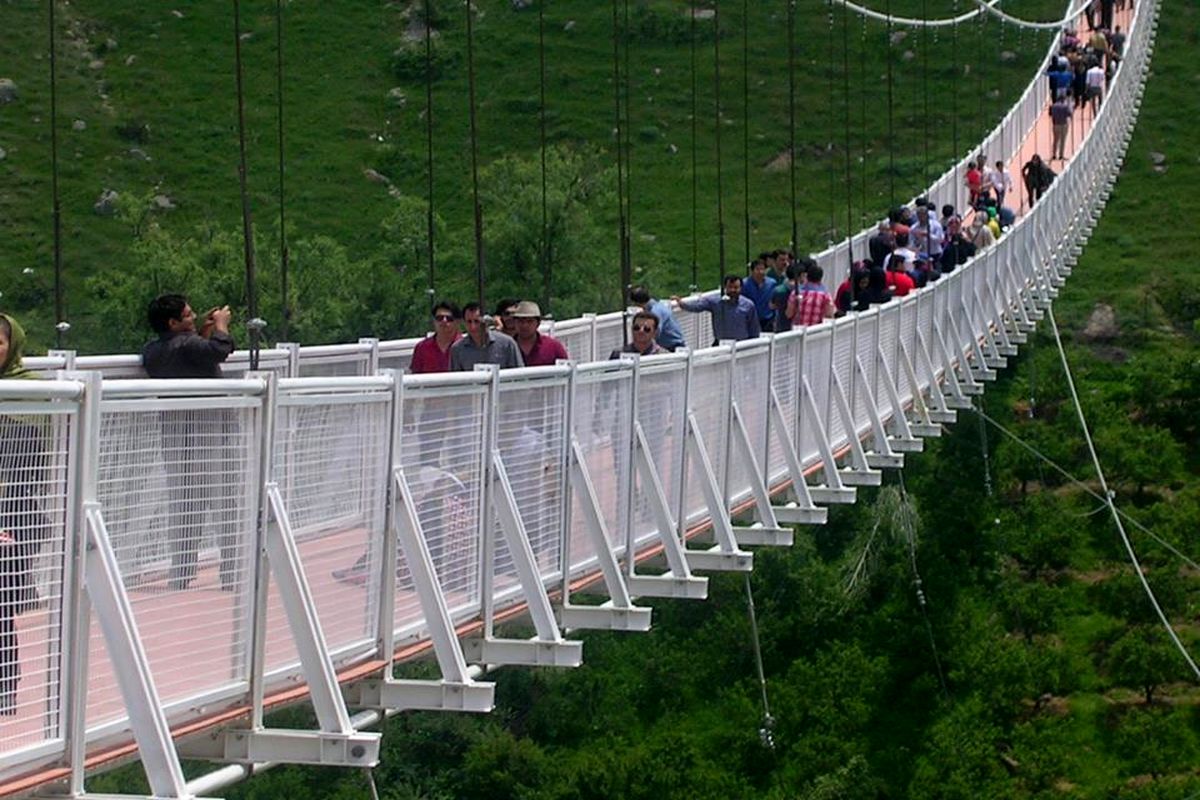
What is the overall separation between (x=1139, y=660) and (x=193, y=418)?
1599 inches

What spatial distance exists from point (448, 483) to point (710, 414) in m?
5.15

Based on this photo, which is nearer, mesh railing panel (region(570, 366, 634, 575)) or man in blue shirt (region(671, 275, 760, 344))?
mesh railing panel (region(570, 366, 634, 575))

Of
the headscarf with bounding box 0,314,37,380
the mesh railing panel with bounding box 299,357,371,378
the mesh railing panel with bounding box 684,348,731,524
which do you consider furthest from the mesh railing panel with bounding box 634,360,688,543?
the headscarf with bounding box 0,314,37,380

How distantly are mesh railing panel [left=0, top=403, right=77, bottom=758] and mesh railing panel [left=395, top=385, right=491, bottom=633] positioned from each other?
2515mm

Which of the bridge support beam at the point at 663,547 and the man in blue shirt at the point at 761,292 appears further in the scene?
the man in blue shirt at the point at 761,292

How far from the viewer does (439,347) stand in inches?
504

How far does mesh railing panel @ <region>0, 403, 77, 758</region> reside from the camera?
6.70 m

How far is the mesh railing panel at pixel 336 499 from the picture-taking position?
8.47 metres

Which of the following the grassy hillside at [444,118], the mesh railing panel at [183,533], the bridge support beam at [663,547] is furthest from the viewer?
the grassy hillside at [444,118]

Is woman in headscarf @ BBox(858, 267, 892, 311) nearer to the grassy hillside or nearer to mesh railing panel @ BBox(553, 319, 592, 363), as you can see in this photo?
mesh railing panel @ BBox(553, 319, 592, 363)

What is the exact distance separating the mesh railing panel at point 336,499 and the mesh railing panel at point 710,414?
5.12 meters

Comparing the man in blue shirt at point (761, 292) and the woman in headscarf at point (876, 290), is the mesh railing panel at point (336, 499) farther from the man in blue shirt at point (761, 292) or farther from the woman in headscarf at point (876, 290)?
the woman in headscarf at point (876, 290)

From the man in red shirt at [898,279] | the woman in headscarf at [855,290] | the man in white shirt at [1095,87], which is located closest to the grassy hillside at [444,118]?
the man in white shirt at [1095,87]

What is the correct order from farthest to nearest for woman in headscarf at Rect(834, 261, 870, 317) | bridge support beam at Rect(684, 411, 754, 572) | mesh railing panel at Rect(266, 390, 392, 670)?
woman in headscarf at Rect(834, 261, 870, 317) < bridge support beam at Rect(684, 411, 754, 572) < mesh railing panel at Rect(266, 390, 392, 670)
